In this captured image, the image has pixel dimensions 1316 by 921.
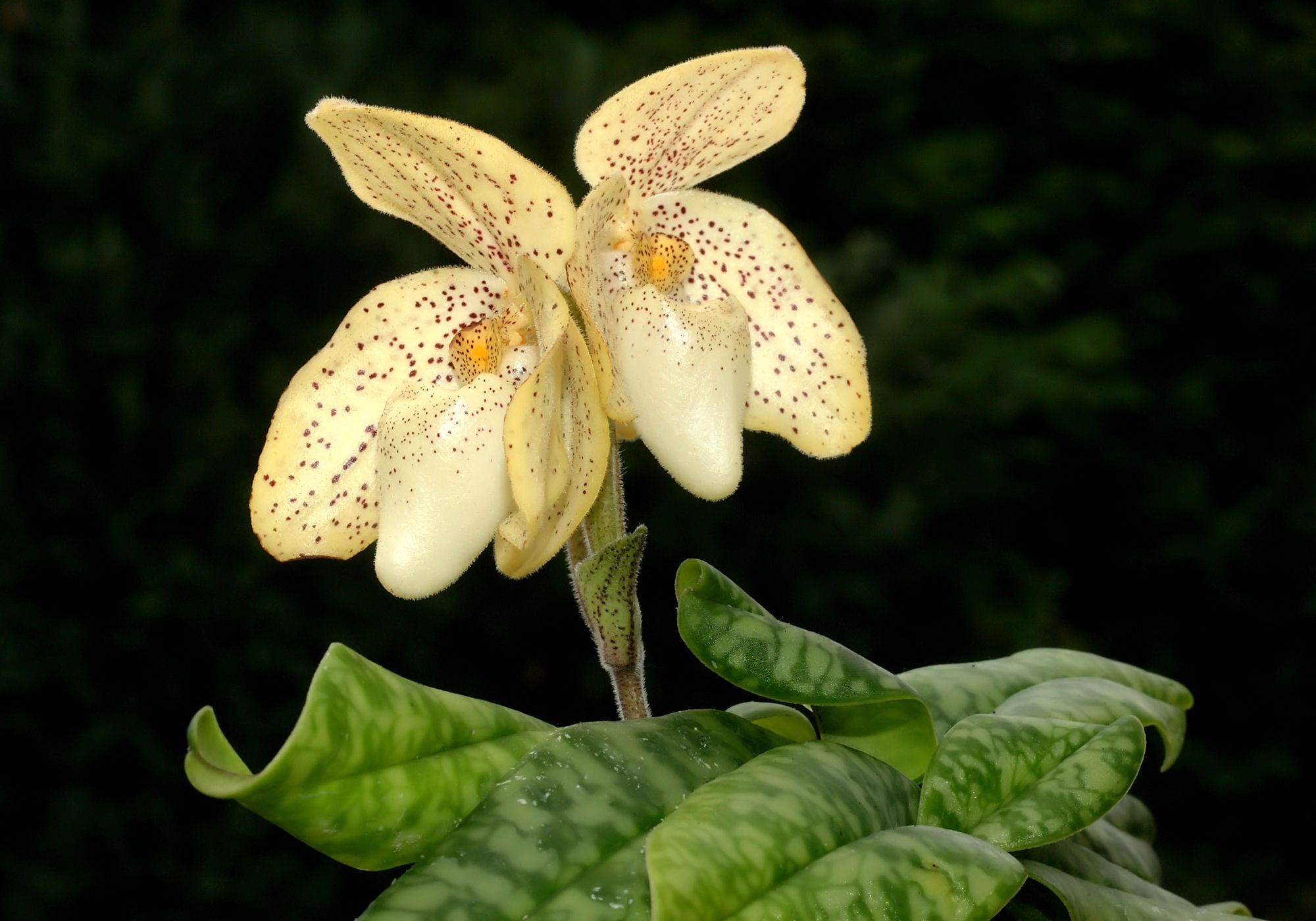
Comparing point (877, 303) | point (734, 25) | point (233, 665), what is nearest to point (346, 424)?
point (233, 665)

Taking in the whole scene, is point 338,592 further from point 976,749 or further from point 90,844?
point 976,749

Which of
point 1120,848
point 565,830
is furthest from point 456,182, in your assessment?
point 1120,848

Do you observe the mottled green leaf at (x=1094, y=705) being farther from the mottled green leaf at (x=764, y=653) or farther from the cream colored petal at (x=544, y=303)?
the cream colored petal at (x=544, y=303)

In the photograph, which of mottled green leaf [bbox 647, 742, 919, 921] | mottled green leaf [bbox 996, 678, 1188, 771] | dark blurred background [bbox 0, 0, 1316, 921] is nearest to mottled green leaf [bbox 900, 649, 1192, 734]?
mottled green leaf [bbox 996, 678, 1188, 771]

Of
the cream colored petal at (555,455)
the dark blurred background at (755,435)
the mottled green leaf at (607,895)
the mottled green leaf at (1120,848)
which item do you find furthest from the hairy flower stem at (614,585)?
the dark blurred background at (755,435)

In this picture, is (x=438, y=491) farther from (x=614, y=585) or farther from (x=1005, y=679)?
(x=1005, y=679)

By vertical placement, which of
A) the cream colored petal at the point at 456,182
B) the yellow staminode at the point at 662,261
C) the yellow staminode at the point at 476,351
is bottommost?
the yellow staminode at the point at 476,351
